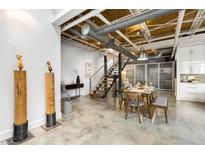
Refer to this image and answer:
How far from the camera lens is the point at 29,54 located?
2441mm

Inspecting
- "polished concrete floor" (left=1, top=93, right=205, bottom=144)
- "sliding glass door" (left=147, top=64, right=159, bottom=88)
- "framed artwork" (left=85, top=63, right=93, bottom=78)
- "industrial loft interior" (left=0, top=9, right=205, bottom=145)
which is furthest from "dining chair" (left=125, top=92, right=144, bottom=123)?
"sliding glass door" (left=147, top=64, right=159, bottom=88)

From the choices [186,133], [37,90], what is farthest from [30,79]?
[186,133]

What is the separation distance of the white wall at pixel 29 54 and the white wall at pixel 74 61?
8.46ft

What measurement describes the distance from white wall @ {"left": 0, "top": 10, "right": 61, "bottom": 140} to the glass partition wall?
6563 millimetres

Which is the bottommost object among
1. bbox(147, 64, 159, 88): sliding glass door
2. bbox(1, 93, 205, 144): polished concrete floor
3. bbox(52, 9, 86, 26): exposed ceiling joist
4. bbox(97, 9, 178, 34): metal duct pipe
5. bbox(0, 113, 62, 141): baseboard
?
bbox(1, 93, 205, 144): polished concrete floor

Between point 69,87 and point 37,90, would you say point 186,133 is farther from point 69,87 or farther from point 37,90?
point 69,87

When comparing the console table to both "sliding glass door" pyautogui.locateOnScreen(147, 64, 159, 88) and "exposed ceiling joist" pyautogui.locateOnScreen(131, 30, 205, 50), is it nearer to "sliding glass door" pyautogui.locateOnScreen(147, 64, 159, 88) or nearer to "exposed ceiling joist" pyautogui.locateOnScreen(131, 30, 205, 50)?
"exposed ceiling joist" pyautogui.locateOnScreen(131, 30, 205, 50)

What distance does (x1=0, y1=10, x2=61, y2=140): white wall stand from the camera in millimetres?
2061

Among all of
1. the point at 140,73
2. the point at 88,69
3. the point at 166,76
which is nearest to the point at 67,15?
the point at 88,69

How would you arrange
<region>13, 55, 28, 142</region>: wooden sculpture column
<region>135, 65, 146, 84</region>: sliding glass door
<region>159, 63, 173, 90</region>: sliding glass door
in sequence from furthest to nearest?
<region>135, 65, 146, 84</region>: sliding glass door
<region>159, 63, 173, 90</region>: sliding glass door
<region>13, 55, 28, 142</region>: wooden sculpture column

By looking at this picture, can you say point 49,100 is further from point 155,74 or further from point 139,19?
point 155,74

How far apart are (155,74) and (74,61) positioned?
21.5 ft

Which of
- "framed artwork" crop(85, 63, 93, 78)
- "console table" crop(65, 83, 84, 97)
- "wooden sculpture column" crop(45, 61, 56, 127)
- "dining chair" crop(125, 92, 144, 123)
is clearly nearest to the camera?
"wooden sculpture column" crop(45, 61, 56, 127)

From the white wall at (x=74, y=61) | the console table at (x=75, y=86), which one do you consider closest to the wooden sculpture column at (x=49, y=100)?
the console table at (x=75, y=86)
